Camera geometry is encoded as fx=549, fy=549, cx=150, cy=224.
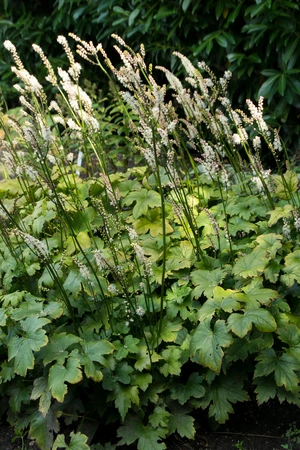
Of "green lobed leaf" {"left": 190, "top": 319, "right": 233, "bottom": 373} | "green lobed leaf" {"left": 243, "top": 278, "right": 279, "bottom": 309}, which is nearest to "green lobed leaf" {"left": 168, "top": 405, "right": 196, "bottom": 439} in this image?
"green lobed leaf" {"left": 190, "top": 319, "right": 233, "bottom": 373}

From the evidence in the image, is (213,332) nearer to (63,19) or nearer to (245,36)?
(245,36)

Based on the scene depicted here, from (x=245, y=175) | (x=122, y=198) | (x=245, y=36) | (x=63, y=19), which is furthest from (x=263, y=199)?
(x=63, y=19)

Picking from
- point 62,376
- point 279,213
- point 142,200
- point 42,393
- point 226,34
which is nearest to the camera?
point 62,376

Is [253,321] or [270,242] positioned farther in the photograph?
[270,242]

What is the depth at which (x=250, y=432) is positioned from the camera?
2580mm

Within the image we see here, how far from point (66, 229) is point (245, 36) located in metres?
2.42

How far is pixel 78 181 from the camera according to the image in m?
3.74

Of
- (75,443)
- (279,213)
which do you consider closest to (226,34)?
(279,213)

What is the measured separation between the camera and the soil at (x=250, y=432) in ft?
8.25

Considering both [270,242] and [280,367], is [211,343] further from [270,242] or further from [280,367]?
[270,242]

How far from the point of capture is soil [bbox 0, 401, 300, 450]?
252 cm

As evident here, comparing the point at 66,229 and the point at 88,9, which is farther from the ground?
the point at 88,9

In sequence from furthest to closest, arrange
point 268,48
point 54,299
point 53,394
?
1. point 268,48
2. point 54,299
3. point 53,394

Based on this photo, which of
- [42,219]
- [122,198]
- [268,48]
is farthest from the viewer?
[268,48]
